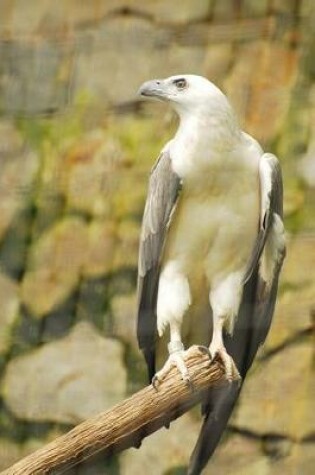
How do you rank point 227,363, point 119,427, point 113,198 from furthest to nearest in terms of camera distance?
point 113,198 → point 227,363 → point 119,427

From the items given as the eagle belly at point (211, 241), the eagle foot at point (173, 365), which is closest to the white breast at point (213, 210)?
the eagle belly at point (211, 241)

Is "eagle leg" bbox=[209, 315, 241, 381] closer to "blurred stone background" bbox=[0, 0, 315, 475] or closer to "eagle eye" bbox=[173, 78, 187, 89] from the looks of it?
"blurred stone background" bbox=[0, 0, 315, 475]

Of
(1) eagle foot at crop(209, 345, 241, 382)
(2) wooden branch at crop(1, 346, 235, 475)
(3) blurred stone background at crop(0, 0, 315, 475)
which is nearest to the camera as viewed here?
(2) wooden branch at crop(1, 346, 235, 475)

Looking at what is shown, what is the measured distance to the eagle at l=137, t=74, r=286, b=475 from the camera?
1.68 m

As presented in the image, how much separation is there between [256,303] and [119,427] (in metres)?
0.28

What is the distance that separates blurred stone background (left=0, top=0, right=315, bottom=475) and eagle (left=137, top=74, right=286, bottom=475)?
0.06m

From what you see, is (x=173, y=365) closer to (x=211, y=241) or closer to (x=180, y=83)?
(x=211, y=241)

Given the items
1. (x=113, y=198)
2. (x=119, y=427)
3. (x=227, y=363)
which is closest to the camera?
(x=119, y=427)

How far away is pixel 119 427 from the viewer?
1528 mm

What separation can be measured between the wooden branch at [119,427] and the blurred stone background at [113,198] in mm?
172

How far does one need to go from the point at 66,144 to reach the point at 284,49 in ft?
0.97

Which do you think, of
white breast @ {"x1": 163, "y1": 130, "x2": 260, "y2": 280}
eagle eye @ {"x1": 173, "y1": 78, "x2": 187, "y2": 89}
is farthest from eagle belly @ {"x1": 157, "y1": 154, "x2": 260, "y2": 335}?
eagle eye @ {"x1": 173, "y1": 78, "x2": 187, "y2": 89}

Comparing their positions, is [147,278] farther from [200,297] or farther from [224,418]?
[224,418]

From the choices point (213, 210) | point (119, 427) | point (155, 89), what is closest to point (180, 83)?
point (155, 89)
